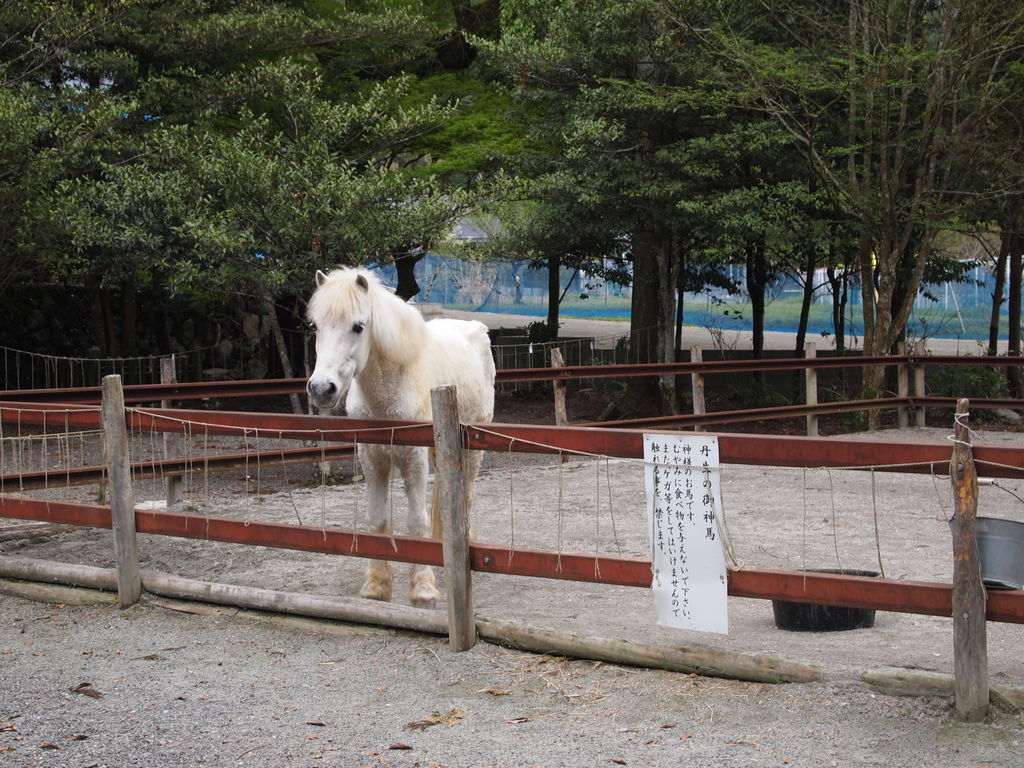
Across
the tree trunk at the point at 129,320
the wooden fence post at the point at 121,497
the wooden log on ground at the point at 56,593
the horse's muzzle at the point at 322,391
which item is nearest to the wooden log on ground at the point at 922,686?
the horse's muzzle at the point at 322,391

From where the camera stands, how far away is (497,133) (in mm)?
15383

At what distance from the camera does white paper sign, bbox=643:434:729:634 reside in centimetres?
385

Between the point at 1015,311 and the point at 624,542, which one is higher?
the point at 1015,311

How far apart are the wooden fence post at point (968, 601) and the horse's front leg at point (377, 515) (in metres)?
2.96

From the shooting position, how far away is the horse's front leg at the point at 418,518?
5.27m

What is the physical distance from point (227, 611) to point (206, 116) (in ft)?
30.9

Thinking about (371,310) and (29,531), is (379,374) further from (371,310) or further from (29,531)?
(29,531)

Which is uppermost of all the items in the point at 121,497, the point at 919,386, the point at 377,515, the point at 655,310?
the point at 655,310

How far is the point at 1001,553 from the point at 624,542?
3569mm

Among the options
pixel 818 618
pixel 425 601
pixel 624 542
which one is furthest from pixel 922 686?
pixel 624 542

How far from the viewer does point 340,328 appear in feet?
16.1

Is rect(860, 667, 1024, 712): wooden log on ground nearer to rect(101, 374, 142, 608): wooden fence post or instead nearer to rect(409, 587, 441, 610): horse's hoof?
rect(409, 587, 441, 610): horse's hoof

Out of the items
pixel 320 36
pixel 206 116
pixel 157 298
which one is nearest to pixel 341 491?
pixel 206 116

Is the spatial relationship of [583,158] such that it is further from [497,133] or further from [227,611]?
[227,611]
